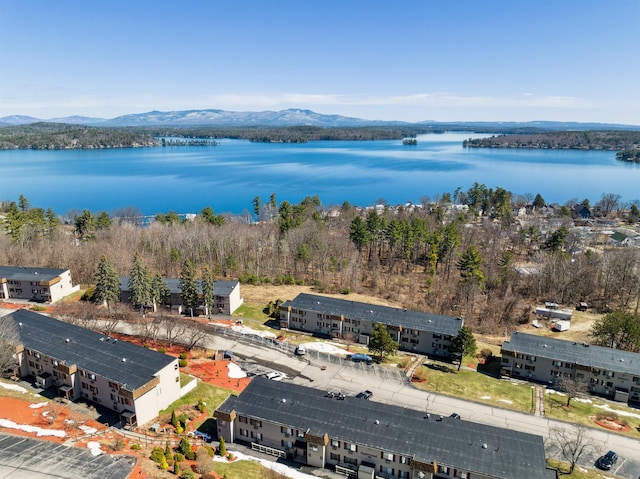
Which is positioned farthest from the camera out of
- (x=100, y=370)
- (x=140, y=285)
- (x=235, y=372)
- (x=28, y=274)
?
(x=28, y=274)

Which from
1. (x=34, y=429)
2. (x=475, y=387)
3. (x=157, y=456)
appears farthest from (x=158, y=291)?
(x=475, y=387)

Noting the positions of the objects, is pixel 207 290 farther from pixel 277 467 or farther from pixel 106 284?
pixel 277 467

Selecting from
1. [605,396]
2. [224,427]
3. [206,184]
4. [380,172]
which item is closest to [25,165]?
[206,184]

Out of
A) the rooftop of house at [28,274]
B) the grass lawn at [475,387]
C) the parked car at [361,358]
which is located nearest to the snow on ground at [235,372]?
the parked car at [361,358]

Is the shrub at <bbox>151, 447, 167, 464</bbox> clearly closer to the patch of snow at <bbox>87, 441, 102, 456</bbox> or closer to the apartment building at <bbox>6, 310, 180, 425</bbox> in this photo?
the patch of snow at <bbox>87, 441, 102, 456</bbox>

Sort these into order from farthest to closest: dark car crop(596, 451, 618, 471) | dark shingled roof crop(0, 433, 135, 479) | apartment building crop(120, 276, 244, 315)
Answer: apartment building crop(120, 276, 244, 315)
dark car crop(596, 451, 618, 471)
dark shingled roof crop(0, 433, 135, 479)

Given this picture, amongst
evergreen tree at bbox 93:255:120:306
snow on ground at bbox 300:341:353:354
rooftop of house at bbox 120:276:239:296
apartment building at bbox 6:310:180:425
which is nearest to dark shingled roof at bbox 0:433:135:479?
apartment building at bbox 6:310:180:425

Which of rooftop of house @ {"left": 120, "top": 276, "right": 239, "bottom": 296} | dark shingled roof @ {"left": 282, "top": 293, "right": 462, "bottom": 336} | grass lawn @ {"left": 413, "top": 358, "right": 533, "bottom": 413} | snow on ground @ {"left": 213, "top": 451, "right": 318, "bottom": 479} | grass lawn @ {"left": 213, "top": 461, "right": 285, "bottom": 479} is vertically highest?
rooftop of house @ {"left": 120, "top": 276, "right": 239, "bottom": 296}
